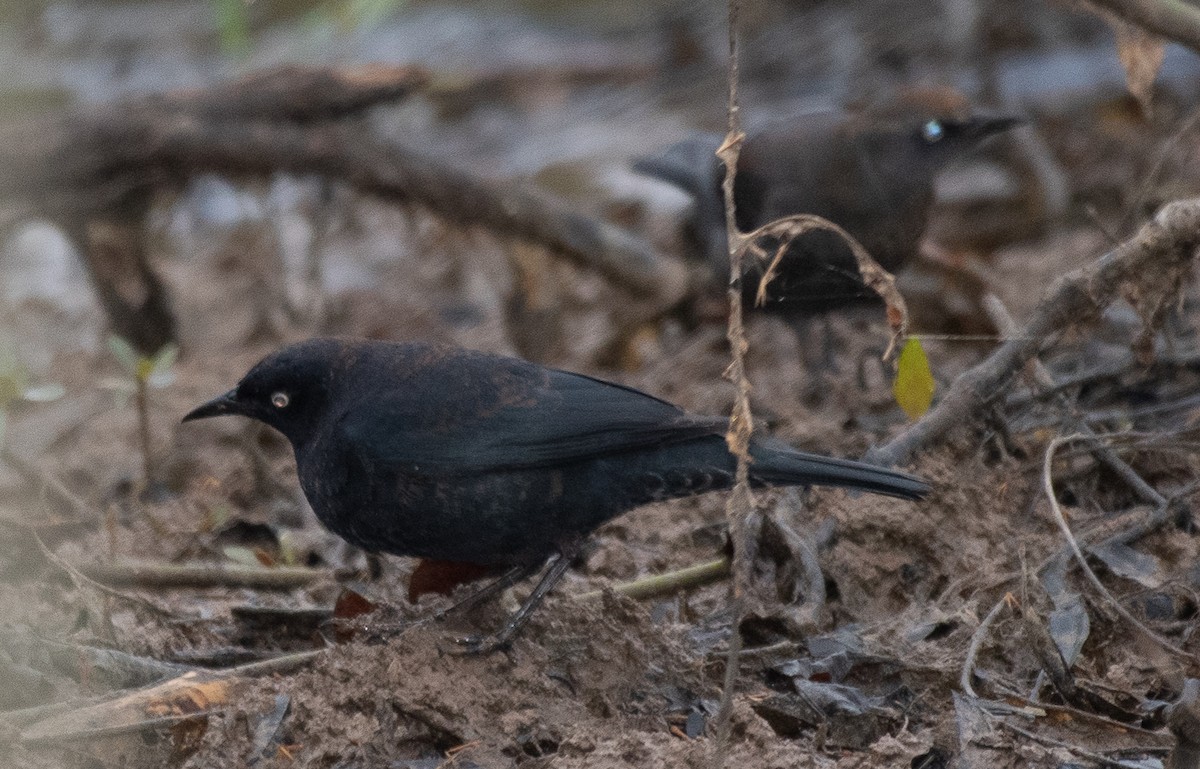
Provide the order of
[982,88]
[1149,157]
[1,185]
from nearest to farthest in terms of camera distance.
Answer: [1,185], [1149,157], [982,88]

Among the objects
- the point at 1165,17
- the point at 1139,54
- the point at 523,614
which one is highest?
the point at 1165,17

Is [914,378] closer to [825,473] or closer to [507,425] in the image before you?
[825,473]

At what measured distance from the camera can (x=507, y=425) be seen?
4230mm

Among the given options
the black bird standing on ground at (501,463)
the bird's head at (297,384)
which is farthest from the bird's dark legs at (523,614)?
the bird's head at (297,384)

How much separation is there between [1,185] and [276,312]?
6.99 ft

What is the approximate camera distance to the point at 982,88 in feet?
30.9

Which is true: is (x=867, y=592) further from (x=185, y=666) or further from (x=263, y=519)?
(x=263, y=519)

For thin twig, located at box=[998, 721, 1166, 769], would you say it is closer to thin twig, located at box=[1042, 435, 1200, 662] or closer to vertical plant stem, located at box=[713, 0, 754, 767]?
thin twig, located at box=[1042, 435, 1200, 662]

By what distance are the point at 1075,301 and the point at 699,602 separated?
4.53ft

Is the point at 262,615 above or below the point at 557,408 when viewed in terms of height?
below

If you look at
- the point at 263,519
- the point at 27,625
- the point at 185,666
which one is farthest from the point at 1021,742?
the point at 263,519

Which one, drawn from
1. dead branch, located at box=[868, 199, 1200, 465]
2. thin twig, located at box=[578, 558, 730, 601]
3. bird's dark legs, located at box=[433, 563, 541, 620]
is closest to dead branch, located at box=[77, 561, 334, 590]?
bird's dark legs, located at box=[433, 563, 541, 620]

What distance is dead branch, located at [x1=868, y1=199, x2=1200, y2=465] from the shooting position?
4.31 m

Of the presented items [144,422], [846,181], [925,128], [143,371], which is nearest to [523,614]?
[143,371]
